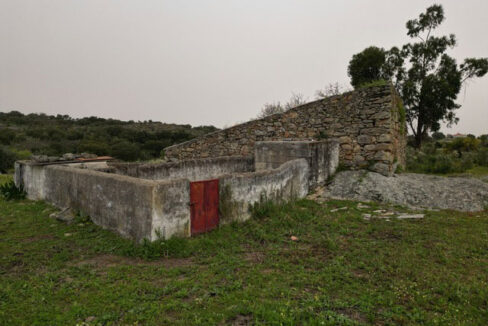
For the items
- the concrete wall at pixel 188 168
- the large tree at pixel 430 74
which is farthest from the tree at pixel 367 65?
the concrete wall at pixel 188 168

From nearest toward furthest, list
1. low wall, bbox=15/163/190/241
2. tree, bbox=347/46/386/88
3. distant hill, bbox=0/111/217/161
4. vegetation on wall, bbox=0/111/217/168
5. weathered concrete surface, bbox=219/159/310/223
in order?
1. low wall, bbox=15/163/190/241
2. weathered concrete surface, bbox=219/159/310/223
3. vegetation on wall, bbox=0/111/217/168
4. distant hill, bbox=0/111/217/161
5. tree, bbox=347/46/386/88

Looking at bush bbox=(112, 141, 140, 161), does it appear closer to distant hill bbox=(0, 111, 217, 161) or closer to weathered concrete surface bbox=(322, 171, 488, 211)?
distant hill bbox=(0, 111, 217, 161)

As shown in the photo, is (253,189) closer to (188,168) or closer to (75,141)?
(188,168)

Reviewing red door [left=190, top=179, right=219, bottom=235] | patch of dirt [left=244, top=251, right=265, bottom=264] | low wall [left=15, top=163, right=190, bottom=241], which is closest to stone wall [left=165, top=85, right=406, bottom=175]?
red door [left=190, top=179, right=219, bottom=235]

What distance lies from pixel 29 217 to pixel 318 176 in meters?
6.96

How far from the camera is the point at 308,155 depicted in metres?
7.40

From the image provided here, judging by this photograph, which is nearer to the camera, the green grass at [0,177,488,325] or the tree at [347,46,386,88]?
the green grass at [0,177,488,325]

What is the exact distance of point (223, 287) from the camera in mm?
2785

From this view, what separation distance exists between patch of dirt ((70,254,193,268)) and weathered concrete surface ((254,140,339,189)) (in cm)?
484

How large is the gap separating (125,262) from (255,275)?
1.69m

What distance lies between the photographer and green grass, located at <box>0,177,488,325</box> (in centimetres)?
233

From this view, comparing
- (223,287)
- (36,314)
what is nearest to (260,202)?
(223,287)

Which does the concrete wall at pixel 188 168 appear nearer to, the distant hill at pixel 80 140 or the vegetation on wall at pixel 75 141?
the vegetation on wall at pixel 75 141

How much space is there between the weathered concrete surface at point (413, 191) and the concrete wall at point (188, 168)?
297cm
